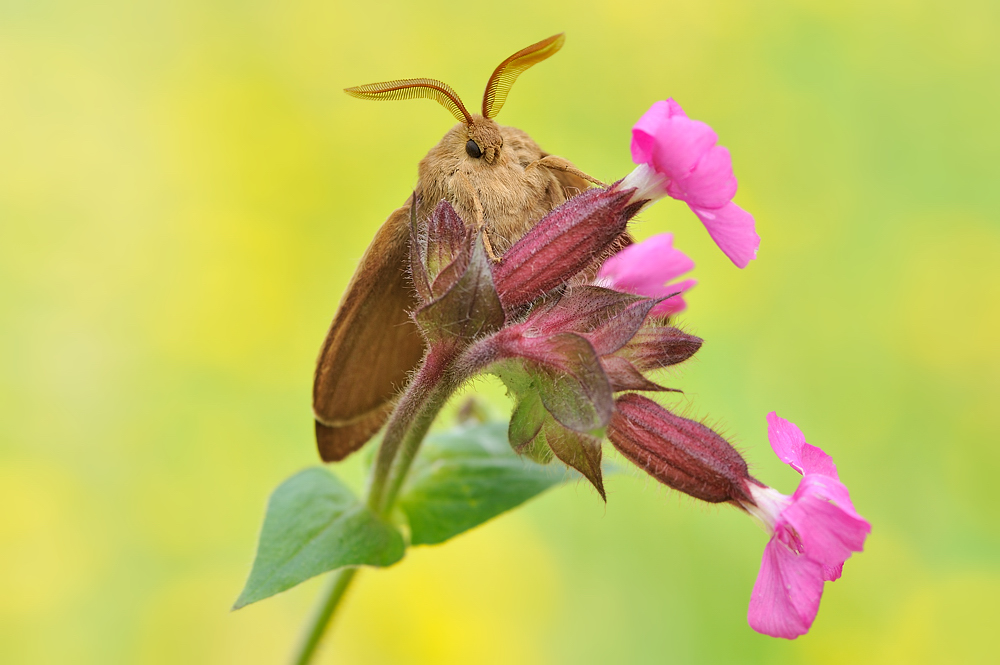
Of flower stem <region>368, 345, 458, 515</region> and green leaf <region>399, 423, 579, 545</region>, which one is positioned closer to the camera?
flower stem <region>368, 345, 458, 515</region>

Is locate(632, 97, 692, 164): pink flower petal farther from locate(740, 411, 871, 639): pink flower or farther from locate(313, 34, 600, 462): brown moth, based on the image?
locate(740, 411, 871, 639): pink flower

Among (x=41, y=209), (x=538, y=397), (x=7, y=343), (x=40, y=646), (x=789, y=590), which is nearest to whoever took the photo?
(x=789, y=590)

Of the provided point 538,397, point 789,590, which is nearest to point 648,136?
point 538,397

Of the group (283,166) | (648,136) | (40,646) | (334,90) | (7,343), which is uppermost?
(648,136)

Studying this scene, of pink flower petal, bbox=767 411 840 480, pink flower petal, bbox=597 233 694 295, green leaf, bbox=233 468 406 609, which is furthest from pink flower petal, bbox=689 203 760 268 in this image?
green leaf, bbox=233 468 406 609

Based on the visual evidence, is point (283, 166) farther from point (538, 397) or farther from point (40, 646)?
point (538, 397)

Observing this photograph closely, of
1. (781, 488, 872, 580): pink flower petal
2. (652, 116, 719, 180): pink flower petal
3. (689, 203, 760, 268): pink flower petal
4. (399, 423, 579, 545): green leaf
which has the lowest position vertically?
(399, 423, 579, 545): green leaf
